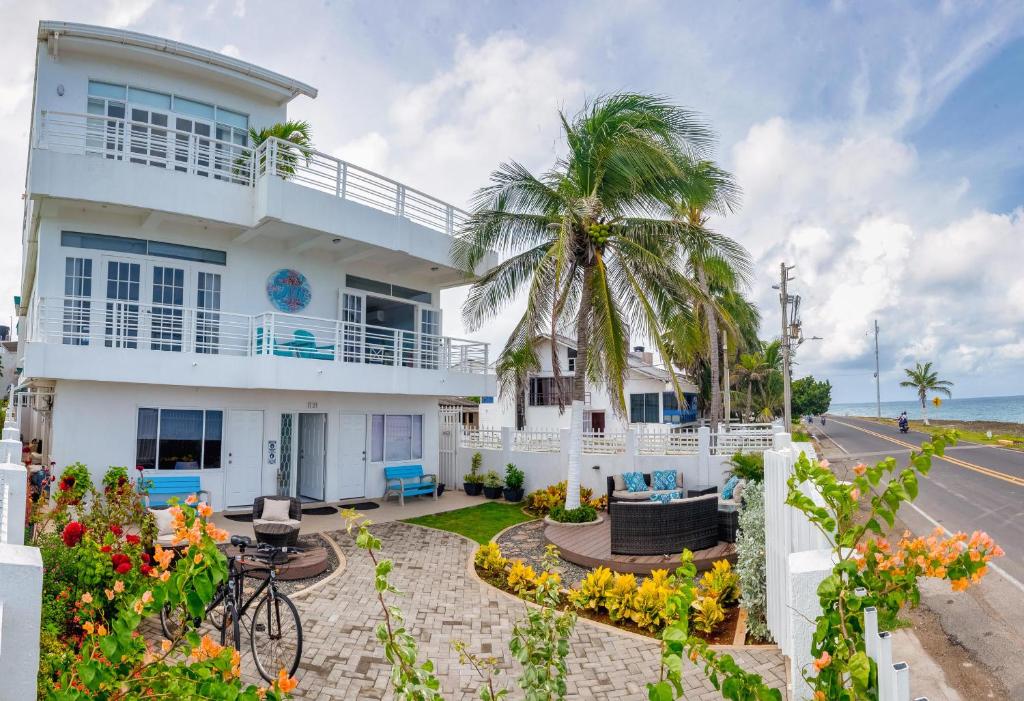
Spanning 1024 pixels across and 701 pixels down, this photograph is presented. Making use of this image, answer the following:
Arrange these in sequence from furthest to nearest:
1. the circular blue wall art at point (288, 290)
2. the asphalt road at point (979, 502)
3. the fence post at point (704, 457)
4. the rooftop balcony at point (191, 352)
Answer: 1. the fence post at point (704, 457)
2. the circular blue wall art at point (288, 290)
3. the rooftop balcony at point (191, 352)
4. the asphalt road at point (979, 502)

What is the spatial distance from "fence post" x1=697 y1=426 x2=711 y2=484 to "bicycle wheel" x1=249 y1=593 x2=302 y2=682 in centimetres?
1144

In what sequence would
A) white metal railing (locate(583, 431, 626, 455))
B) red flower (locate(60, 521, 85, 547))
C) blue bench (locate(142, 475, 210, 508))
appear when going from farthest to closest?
white metal railing (locate(583, 431, 626, 455)), blue bench (locate(142, 475, 210, 508)), red flower (locate(60, 521, 85, 547))

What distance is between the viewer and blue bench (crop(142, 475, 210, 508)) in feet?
38.2

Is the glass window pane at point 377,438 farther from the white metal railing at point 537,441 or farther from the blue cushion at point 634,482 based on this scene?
the blue cushion at point 634,482

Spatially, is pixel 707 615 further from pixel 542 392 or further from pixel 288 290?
pixel 542 392

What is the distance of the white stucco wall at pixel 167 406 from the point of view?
37.5ft

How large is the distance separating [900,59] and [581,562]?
1075 cm

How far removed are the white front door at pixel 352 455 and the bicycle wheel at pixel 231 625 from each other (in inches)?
365

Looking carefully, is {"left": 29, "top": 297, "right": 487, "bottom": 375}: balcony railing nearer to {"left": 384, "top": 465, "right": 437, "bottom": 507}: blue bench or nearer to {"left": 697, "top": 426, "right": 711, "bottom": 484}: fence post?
{"left": 384, "top": 465, "right": 437, "bottom": 507}: blue bench

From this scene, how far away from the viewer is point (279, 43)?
42.9ft

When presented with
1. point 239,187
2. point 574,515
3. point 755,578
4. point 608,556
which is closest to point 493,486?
point 574,515

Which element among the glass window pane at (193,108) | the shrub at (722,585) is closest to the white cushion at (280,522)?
the shrub at (722,585)

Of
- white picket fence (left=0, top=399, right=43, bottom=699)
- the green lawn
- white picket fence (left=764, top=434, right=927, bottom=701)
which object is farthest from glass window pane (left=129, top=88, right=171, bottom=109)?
white picket fence (left=764, top=434, right=927, bottom=701)

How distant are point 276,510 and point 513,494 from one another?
22.7 feet
